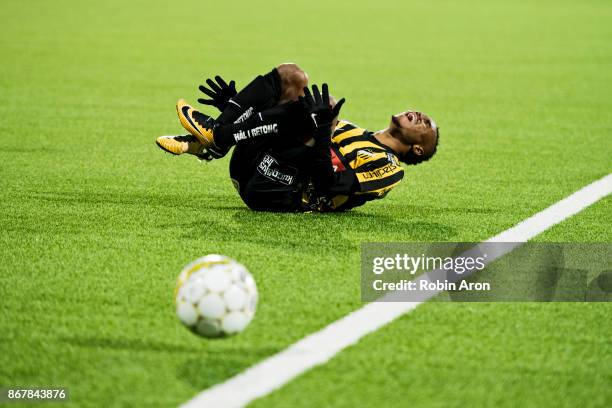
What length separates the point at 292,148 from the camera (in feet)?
20.3

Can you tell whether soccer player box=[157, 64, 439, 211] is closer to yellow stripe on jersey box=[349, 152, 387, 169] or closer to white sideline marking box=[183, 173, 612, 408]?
yellow stripe on jersey box=[349, 152, 387, 169]

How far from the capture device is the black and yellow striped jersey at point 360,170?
621 cm

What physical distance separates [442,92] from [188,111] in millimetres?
7477

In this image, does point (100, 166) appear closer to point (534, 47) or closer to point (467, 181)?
point (467, 181)

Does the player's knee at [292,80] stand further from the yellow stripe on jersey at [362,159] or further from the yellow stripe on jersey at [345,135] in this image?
the yellow stripe on jersey at [362,159]

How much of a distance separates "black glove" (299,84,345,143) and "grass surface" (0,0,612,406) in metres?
0.64

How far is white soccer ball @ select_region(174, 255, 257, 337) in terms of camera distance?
12.6 ft

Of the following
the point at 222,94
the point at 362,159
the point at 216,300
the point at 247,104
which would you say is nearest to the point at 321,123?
the point at 362,159

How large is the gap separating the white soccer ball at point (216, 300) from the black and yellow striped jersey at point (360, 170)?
2295mm

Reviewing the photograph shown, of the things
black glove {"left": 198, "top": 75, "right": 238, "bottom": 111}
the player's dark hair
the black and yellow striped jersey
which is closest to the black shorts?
the black and yellow striped jersey

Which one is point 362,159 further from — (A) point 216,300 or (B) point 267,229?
(A) point 216,300

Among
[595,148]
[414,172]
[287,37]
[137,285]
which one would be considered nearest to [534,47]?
[287,37]

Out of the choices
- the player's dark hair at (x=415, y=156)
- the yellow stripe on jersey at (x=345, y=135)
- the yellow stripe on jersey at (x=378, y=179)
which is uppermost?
the yellow stripe on jersey at (x=345, y=135)

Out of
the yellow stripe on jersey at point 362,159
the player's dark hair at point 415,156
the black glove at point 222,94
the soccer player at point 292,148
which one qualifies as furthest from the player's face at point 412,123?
the black glove at point 222,94
